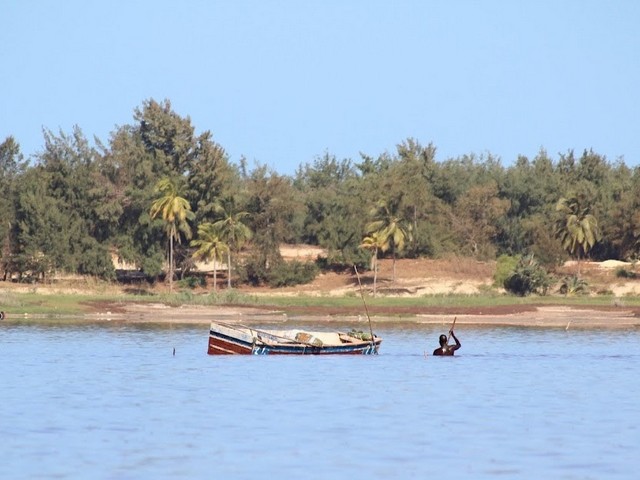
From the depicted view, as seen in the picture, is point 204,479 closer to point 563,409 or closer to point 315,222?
point 563,409

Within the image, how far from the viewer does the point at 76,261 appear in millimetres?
102750

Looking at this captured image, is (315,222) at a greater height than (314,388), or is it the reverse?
(315,222)

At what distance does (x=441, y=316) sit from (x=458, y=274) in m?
17.8

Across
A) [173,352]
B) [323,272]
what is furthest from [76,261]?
[173,352]

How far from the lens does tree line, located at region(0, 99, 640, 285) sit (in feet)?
330

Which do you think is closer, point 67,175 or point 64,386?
point 64,386

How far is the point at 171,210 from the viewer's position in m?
98.1

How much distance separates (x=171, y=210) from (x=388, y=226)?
1678cm

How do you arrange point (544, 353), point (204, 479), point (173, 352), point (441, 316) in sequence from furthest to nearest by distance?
point (441, 316) → point (544, 353) → point (173, 352) → point (204, 479)

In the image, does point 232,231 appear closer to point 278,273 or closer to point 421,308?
point 278,273

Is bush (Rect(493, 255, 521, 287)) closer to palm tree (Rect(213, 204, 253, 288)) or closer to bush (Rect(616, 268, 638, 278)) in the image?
bush (Rect(616, 268, 638, 278))

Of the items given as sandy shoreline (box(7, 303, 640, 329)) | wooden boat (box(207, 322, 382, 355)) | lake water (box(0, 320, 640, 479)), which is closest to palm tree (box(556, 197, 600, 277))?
sandy shoreline (box(7, 303, 640, 329))

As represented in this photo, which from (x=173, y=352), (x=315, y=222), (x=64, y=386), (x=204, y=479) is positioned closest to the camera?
(x=204, y=479)

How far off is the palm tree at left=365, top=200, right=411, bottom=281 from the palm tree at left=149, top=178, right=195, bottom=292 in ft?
46.9
